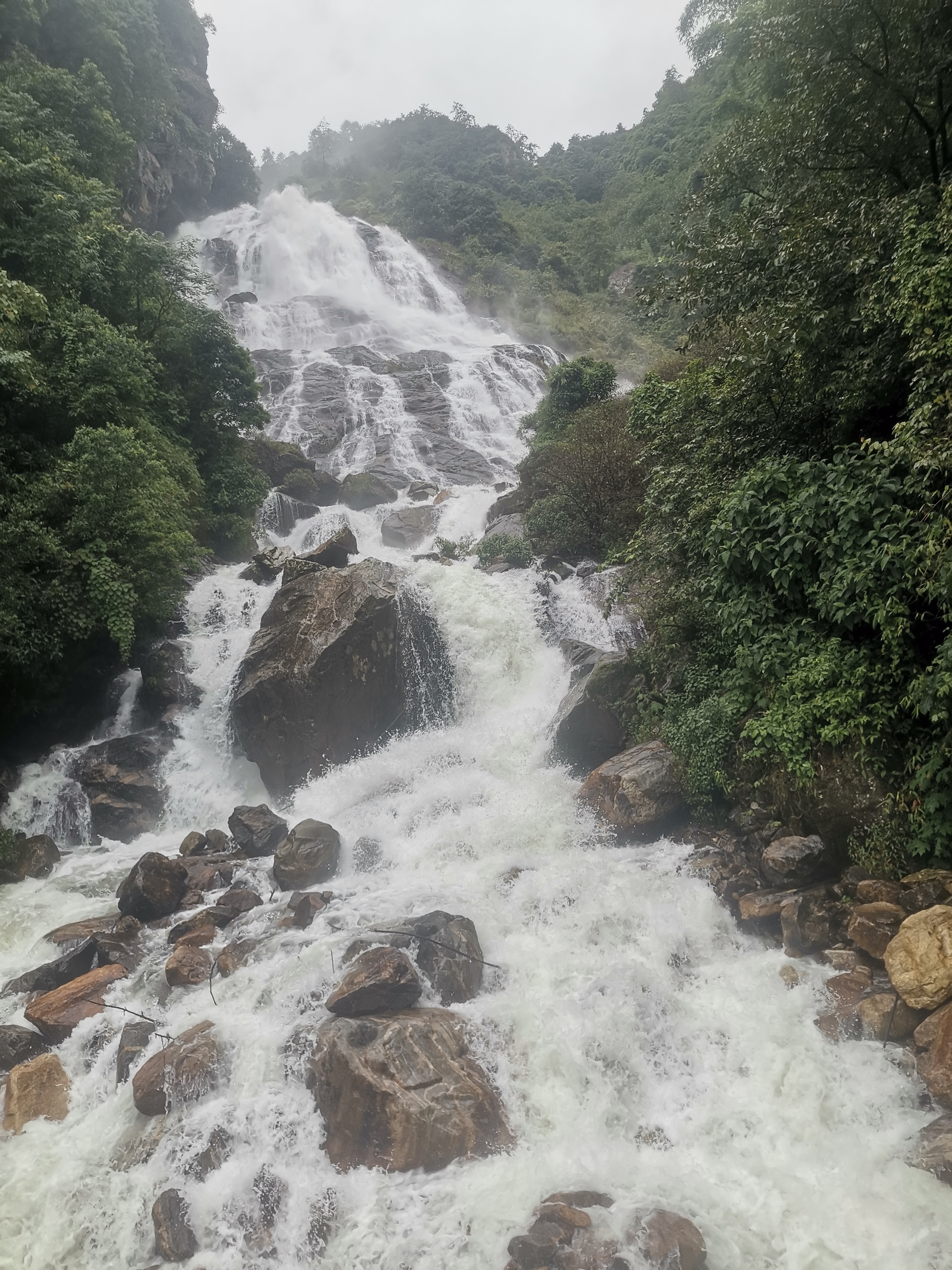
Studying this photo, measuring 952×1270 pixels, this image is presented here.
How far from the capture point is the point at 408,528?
22547 mm

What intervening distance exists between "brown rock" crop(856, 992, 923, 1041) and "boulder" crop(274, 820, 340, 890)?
24.5 ft

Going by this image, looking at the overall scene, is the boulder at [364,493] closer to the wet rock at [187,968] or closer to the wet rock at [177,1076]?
the wet rock at [187,968]

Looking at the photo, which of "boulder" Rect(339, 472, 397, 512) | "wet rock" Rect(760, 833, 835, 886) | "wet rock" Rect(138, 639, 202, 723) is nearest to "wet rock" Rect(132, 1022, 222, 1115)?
"wet rock" Rect(760, 833, 835, 886)

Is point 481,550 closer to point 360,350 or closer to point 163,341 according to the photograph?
point 163,341

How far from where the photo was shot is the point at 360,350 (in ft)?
125

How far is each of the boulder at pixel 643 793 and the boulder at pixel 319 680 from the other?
5.64m

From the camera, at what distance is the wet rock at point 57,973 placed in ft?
27.2

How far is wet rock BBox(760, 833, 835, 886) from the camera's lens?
7.46 meters

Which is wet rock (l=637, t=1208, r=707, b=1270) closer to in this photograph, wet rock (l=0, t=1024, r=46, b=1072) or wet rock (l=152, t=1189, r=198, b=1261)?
wet rock (l=152, t=1189, r=198, b=1261)

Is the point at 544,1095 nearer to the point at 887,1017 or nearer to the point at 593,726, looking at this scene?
the point at 887,1017

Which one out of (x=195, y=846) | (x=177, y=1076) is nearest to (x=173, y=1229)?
(x=177, y=1076)

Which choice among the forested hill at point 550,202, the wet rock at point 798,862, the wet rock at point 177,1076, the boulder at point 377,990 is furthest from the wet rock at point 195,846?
the forested hill at point 550,202

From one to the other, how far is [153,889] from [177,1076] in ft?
11.7

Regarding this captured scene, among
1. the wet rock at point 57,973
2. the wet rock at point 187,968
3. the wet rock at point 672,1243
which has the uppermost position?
the wet rock at point 57,973
